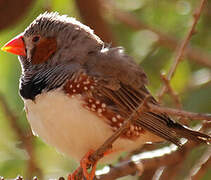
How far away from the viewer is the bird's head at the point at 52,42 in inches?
187

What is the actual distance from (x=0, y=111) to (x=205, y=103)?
1.97 metres

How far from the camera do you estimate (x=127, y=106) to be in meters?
4.55

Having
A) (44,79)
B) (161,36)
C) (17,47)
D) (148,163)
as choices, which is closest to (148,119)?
(148,163)

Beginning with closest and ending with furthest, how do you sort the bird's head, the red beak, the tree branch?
the bird's head → the red beak → the tree branch

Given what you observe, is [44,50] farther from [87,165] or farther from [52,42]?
[87,165]

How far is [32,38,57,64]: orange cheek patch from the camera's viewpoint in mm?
4797

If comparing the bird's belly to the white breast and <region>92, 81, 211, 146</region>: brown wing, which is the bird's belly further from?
<region>92, 81, 211, 146</region>: brown wing

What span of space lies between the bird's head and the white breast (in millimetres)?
434

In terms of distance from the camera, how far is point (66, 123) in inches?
171

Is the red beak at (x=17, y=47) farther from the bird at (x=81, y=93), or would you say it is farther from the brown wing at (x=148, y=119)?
the brown wing at (x=148, y=119)

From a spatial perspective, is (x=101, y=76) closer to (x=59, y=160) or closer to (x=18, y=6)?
(x=18, y=6)

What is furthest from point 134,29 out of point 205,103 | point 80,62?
point 80,62

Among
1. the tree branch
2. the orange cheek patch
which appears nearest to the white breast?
the orange cheek patch

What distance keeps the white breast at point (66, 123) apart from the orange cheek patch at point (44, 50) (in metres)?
0.42
